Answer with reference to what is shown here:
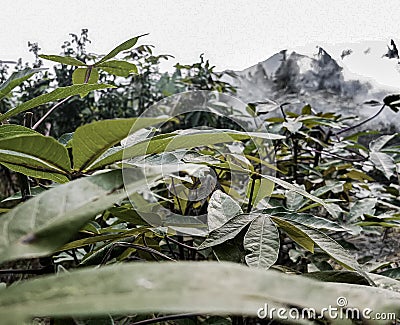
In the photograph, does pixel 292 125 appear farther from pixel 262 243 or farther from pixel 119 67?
pixel 262 243

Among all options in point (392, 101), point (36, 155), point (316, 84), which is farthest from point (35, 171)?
point (316, 84)

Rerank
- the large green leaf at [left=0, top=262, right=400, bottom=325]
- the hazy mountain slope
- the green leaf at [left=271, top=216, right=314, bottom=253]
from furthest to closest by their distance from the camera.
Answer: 1. the hazy mountain slope
2. the green leaf at [left=271, top=216, right=314, bottom=253]
3. the large green leaf at [left=0, top=262, right=400, bottom=325]

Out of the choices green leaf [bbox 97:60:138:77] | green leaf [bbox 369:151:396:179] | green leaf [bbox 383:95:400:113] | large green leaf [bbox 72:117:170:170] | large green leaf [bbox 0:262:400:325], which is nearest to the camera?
large green leaf [bbox 0:262:400:325]

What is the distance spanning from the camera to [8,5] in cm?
189

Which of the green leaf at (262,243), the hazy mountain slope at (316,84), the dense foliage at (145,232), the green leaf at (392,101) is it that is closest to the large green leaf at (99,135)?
the dense foliage at (145,232)

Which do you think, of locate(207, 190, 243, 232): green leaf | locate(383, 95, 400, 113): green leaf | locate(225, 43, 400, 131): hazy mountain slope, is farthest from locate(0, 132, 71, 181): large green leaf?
locate(225, 43, 400, 131): hazy mountain slope

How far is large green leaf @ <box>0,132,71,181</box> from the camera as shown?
0.78 feet

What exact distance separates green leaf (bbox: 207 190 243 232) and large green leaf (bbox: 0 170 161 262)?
0.16 meters

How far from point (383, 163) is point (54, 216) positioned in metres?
0.63

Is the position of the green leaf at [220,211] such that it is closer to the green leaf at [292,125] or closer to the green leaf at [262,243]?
the green leaf at [262,243]

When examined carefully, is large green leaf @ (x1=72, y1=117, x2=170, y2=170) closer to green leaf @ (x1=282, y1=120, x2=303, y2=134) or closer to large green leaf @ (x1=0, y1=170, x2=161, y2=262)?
large green leaf @ (x1=0, y1=170, x2=161, y2=262)

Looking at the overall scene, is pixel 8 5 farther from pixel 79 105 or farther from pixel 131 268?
pixel 131 268

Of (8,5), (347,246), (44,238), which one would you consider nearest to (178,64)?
(8,5)

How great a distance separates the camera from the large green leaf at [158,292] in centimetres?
11
